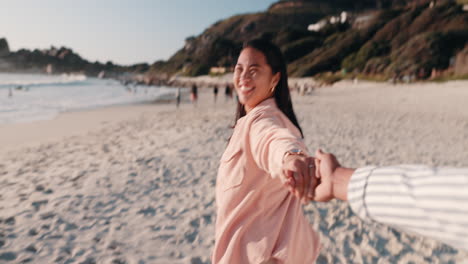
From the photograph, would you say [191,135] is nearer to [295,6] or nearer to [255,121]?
[255,121]

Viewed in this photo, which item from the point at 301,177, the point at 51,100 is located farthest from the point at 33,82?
the point at 301,177

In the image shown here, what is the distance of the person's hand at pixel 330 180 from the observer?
0.97 meters

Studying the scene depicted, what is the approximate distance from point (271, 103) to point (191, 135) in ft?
28.9

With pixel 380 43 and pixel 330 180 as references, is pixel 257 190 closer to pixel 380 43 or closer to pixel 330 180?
pixel 330 180

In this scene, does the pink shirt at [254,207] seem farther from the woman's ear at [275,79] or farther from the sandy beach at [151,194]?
the sandy beach at [151,194]

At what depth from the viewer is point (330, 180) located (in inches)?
40.3

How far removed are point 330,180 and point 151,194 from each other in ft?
16.3

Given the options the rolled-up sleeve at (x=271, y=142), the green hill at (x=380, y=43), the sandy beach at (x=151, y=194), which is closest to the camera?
the rolled-up sleeve at (x=271, y=142)

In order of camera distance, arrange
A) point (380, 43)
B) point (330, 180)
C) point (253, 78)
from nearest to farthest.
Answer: point (330, 180), point (253, 78), point (380, 43)

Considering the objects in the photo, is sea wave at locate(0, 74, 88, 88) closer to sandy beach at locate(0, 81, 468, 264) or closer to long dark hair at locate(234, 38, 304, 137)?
sandy beach at locate(0, 81, 468, 264)

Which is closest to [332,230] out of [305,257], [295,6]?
[305,257]

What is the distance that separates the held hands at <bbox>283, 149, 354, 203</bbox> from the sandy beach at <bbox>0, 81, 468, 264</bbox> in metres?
2.92

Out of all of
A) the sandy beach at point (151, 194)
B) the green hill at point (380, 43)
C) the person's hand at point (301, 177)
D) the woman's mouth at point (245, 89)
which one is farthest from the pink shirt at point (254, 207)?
the sandy beach at point (151, 194)

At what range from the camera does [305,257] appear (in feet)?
5.45
